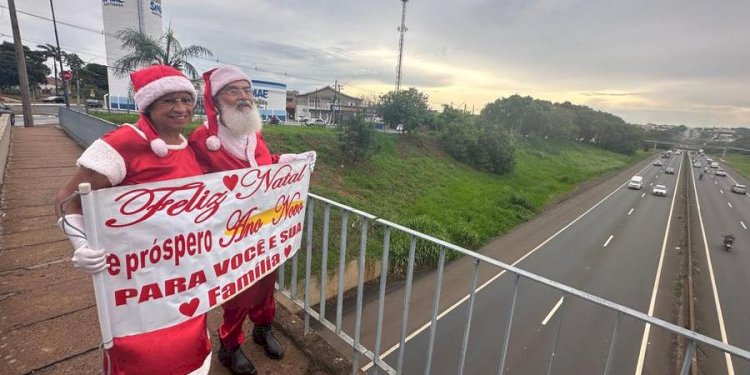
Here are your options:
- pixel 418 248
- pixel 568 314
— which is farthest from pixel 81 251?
pixel 568 314

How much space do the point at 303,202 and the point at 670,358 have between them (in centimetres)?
1373

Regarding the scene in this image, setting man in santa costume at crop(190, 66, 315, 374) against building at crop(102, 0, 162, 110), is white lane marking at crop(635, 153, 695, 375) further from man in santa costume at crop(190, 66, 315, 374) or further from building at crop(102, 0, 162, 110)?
building at crop(102, 0, 162, 110)

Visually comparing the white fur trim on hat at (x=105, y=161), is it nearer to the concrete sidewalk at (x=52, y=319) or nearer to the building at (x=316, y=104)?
the concrete sidewalk at (x=52, y=319)

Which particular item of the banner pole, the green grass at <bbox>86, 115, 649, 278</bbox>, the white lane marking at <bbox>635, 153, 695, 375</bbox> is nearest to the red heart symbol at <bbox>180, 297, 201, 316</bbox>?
the banner pole

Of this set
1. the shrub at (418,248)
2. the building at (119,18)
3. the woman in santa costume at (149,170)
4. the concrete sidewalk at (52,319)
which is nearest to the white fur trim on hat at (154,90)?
the woman in santa costume at (149,170)

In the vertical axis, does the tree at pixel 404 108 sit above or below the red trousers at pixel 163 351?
above

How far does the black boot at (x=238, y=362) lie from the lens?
2.32 m

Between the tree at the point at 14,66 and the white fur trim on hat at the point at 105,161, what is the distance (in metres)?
61.5

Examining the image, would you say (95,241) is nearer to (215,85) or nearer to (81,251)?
(81,251)

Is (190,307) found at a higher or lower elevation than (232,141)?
lower

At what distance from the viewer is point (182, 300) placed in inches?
69.8

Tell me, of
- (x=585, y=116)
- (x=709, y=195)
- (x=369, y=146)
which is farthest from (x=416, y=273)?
(x=585, y=116)

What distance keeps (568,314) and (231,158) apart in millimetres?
Answer: 13916

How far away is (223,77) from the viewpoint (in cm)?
222
